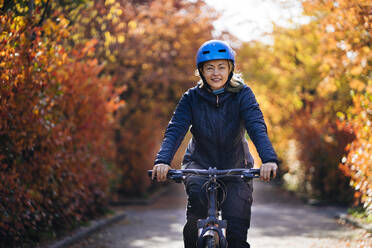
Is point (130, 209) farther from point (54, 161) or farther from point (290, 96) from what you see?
point (290, 96)

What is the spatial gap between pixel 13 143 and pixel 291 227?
5954mm

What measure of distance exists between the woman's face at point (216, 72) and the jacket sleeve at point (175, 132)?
0.22 metres

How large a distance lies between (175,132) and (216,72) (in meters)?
0.58

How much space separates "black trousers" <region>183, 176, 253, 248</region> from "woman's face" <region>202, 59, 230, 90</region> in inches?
32.5

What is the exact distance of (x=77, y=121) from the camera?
A: 30.3 ft

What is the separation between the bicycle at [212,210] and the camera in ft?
12.0

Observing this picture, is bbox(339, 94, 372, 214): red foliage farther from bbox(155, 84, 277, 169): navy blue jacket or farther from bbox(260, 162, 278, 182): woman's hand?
bbox(260, 162, 278, 182): woman's hand

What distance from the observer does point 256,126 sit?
4.34 m

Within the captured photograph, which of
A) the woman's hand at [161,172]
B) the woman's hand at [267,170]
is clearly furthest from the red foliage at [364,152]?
the woman's hand at [161,172]

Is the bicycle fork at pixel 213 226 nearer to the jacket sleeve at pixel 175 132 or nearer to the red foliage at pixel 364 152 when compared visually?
the jacket sleeve at pixel 175 132

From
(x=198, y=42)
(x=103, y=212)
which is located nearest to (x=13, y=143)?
(x=103, y=212)

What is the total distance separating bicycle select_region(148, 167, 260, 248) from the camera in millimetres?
3662

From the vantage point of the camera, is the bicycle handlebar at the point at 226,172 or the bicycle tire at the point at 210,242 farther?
the bicycle handlebar at the point at 226,172

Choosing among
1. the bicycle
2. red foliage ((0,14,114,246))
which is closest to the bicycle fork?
the bicycle
